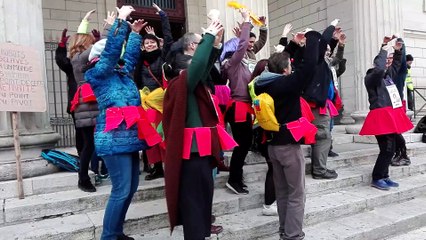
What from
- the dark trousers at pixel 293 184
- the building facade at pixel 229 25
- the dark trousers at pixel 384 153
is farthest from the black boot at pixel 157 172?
the dark trousers at pixel 384 153

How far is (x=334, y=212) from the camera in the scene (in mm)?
4605

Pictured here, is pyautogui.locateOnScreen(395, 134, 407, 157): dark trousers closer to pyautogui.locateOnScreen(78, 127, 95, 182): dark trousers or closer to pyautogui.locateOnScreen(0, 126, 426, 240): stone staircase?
pyautogui.locateOnScreen(0, 126, 426, 240): stone staircase

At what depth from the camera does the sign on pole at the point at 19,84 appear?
398cm

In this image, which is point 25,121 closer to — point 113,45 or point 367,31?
point 113,45

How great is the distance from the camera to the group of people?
277 cm

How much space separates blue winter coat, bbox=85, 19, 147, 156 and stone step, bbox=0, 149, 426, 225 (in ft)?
3.69

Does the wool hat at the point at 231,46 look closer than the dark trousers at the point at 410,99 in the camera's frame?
Yes

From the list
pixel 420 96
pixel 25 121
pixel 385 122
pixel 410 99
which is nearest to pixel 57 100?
pixel 25 121

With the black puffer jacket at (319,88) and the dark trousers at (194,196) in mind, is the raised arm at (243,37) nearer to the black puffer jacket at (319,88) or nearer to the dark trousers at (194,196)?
the black puffer jacket at (319,88)

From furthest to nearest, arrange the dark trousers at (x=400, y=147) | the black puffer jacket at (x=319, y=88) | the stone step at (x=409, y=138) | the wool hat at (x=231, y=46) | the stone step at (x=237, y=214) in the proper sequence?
the stone step at (x=409, y=138), the dark trousers at (x=400, y=147), the black puffer jacket at (x=319, y=88), the wool hat at (x=231, y=46), the stone step at (x=237, y=214)

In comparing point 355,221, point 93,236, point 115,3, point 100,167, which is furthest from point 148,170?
point 115,3

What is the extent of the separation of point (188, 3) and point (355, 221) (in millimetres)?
7214

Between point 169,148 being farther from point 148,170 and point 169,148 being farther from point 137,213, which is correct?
point 148,170

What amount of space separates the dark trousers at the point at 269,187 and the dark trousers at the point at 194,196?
1.47 metres
